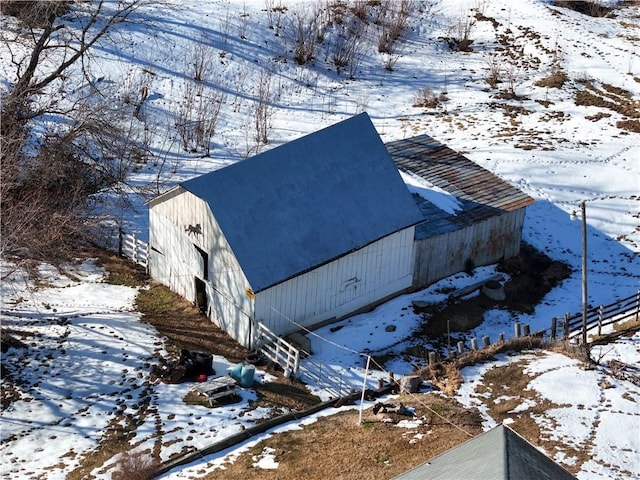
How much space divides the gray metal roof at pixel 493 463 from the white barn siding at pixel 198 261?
1014 cm

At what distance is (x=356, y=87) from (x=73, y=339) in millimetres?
23092

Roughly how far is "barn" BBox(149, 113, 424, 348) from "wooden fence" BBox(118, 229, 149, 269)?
104 cm

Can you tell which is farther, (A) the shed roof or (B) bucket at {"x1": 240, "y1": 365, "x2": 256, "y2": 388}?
(A) the shed roof

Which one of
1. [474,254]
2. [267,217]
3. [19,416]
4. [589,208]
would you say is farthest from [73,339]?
[589,208]

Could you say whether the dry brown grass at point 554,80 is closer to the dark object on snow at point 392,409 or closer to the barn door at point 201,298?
the barn door at point 201,298

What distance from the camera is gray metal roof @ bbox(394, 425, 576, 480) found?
12758mm

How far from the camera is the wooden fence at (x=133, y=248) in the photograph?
91.4 ft

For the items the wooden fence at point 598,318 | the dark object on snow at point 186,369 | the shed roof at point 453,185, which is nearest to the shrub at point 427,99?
the shed roof at point 453,185

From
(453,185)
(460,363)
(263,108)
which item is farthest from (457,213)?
(263,108)

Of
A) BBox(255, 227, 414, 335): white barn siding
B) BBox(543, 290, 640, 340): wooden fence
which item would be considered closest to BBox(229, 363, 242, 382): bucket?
BBox(255, 227, 414, 335): white barn siding

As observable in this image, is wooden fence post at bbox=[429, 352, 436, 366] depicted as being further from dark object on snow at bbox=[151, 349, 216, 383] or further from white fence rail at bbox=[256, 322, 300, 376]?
dark object on snow at bbox=[151, 349, 216, 383]

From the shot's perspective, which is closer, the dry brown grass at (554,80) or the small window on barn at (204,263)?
the small window on barn at (204,263)

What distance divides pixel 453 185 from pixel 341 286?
255 inches

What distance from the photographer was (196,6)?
147 ft
